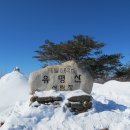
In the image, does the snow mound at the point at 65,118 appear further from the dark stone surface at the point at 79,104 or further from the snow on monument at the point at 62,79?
the snow on monument at the point at 62,79

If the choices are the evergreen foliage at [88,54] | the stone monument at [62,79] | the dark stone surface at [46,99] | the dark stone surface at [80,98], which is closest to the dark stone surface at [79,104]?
the dark stone surface at [80,98]

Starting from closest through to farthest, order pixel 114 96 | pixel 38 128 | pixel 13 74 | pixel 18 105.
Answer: pixel 38 128 → pixel 18 105 → pixel 114 96 → pixel 13 74

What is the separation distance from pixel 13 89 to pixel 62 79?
5.45 m

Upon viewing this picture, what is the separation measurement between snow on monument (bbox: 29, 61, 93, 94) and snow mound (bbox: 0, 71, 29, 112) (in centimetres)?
326

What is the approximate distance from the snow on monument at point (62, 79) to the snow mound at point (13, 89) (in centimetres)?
326

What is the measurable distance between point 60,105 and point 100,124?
151 cm

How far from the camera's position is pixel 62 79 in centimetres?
1020

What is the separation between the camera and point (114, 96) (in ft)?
43.9

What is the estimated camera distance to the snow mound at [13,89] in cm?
1364

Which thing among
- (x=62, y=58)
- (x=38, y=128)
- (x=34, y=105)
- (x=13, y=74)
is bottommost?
(x=38, y=128)

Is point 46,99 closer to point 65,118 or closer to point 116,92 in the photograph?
point 65,118

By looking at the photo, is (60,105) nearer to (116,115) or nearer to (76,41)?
(116,115)

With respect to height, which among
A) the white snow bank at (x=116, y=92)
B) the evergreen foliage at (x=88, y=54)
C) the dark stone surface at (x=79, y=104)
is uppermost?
the evergreen foliage at (x=88, y=54)

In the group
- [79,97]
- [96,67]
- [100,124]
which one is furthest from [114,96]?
[96,67]
